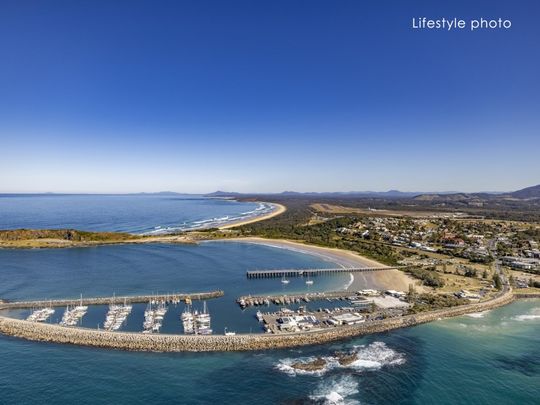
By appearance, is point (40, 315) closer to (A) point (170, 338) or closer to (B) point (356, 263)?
(A) point (170, 338)

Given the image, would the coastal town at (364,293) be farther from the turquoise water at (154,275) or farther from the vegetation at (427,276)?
the turquoise water at (154,275)

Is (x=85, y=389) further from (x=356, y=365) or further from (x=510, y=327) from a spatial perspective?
(x=510, y=327)

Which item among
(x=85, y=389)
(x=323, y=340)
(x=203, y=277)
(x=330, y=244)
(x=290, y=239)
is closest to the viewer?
(x=85, y=389)

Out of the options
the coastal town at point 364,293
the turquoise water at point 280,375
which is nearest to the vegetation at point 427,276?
the coastal town at point 364,293

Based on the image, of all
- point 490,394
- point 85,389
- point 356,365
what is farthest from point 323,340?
point 85,389

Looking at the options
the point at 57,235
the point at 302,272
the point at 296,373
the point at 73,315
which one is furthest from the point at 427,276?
the point at 57,235

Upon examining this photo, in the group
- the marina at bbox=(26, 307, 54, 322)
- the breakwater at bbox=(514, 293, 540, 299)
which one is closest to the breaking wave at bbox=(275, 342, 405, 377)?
the marina at bbox=(26, 307, 54, 322)

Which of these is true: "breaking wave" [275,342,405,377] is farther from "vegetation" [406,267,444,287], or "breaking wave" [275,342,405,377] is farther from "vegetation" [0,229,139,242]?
"vegetation" [0,229,139,242]
